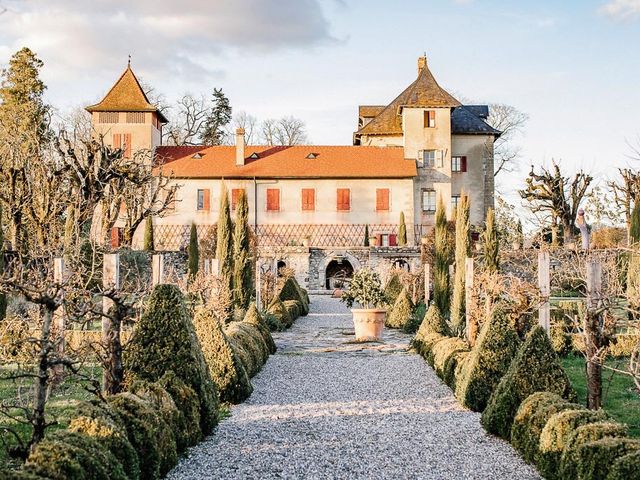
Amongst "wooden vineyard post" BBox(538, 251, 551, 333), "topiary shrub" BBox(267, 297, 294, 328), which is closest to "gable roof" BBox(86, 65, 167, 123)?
"topiary shrub" BBox(267, 297, 294, 328)

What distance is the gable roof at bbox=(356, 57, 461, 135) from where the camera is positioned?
39875mm

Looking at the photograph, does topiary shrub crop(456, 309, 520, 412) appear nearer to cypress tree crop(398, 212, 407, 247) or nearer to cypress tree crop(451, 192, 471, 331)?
cypress tree crop(451, 192, 471, 331)

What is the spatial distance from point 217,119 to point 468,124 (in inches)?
746

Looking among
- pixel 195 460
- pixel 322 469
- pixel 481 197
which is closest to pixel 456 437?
pixel 322 469

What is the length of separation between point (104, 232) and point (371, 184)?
19008mm

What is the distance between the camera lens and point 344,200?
38.4 metres

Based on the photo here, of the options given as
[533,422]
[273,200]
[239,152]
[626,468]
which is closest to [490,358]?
[533,422]

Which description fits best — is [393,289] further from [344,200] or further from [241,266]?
[344,200]

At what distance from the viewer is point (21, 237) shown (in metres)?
18.9

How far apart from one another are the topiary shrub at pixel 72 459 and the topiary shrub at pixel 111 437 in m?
0.20

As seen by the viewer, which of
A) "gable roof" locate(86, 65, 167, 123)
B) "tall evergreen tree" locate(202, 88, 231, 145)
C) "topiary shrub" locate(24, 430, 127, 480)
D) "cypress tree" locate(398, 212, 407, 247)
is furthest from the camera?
"tall evergreen tree" locate(202, 88, 231, 145)

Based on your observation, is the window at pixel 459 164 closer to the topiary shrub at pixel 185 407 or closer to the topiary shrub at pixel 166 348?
the topiary shrub at pixel 166 348

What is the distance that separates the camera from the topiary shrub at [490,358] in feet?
28.6

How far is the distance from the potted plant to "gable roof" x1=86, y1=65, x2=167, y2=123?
23.4 metres
